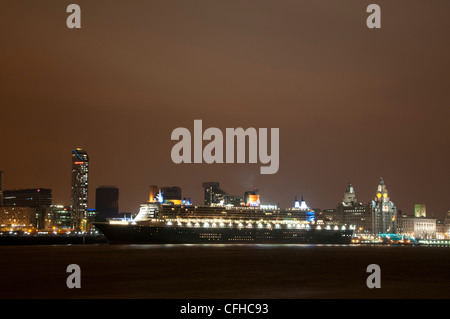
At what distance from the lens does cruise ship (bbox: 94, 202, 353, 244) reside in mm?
123562

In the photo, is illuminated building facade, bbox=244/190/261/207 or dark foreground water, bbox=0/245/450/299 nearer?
dark foreground water, bbox=0/245/450/299

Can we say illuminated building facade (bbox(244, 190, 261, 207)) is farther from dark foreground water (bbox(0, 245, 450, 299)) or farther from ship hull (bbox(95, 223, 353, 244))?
dark foreground water (bbox(0, 245, 450, 299))

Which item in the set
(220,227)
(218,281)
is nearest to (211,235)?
(220,227)

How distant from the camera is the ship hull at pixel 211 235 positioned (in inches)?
4840

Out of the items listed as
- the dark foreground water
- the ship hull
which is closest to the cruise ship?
the ship hull

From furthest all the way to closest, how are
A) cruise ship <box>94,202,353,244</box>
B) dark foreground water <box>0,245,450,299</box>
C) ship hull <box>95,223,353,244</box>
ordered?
1. cruise ship <box>94,202,353,244</box>
2. ship hull <box>95,223,353,244</box>
3. dark foreground water <box>0,245,450,299</box>

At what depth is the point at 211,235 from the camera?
130 m

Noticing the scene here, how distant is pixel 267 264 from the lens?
220 ft

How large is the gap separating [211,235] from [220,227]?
294 cm

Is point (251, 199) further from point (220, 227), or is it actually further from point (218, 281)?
point (218, 281)

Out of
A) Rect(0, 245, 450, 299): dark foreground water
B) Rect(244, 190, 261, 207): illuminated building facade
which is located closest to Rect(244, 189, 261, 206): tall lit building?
Rect(244, 190, 261, 207): illuminated building facade

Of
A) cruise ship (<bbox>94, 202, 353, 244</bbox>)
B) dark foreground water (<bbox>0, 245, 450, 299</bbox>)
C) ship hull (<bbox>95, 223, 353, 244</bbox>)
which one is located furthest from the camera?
cruise ship (<bbox>94, 202, 353, 244</bbox>)
